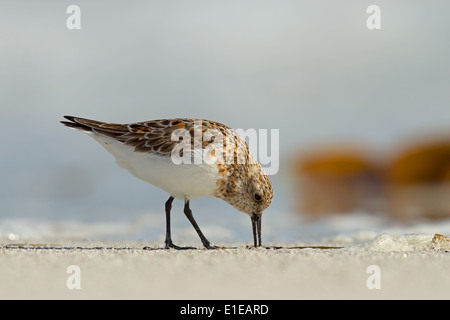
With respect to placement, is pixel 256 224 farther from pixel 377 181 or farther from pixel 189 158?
pixel 377 181

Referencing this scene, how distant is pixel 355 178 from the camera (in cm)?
2869

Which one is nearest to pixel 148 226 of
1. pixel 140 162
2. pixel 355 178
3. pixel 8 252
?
pixel 140 162

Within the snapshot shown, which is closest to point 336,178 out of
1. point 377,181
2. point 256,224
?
point 377,181

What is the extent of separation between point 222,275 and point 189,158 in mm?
2183

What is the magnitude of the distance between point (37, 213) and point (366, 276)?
9.95 m

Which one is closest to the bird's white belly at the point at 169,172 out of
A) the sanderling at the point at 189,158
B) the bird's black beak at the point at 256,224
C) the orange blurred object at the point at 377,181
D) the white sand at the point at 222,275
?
the sanderling at the point at 189,158

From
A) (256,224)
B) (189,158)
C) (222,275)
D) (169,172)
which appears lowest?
(222,275)

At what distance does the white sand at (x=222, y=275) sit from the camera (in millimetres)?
4531

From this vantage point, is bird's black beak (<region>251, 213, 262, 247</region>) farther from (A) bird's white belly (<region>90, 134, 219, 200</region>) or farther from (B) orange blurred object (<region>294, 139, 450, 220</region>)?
(B) orange blurred object (<region>294, 139, 450, 220</region>)

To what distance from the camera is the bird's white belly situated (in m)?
7.02

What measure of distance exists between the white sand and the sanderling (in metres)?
1.19

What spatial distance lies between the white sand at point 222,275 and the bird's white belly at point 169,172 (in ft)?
3.74

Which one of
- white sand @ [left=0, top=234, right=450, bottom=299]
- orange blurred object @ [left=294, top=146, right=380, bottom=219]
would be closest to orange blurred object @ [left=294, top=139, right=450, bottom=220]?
orange blurred object @ [left=294, top=146, right=380, bottom=219]

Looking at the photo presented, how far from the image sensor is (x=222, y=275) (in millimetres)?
5094
